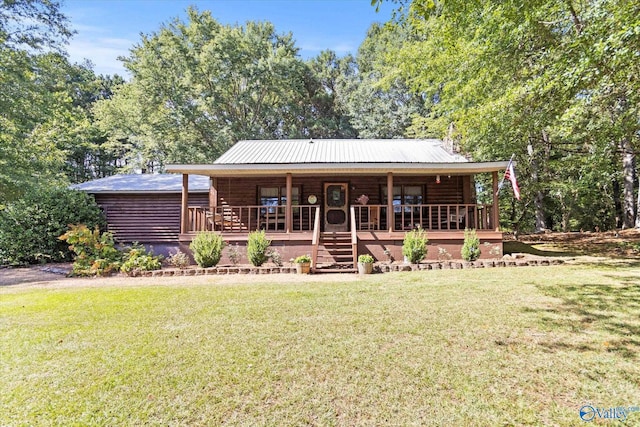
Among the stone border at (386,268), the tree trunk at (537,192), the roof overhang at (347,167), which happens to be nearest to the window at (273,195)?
the roof overhang at (347,167)

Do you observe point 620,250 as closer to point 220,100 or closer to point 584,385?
point 584,385

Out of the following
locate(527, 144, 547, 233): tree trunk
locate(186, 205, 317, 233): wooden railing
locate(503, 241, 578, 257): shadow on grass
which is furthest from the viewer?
locate(527, 144, 547, 233): tree trunk

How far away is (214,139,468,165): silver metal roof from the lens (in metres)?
11.8

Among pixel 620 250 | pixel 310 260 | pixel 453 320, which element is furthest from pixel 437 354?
pixel 620 250

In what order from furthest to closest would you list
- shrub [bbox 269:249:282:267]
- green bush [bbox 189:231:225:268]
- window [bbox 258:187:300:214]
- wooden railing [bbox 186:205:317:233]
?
window [bbox 258:187:300:214] < wooden railing [bbox 186:205:317:233] < shrub [bbox 269:249:282:267] < green bush [bbox 189:231:225:268]

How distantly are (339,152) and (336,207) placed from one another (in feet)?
7.17

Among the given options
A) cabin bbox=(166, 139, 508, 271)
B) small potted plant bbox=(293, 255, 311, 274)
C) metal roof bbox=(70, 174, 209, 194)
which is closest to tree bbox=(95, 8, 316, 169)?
metal roof bbox=(70, 174, 209, 194)

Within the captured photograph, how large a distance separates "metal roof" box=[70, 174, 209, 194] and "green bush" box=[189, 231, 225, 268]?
5047 millimetres

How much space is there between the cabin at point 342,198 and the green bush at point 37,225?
4.07 m

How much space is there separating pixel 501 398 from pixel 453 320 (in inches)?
70.4

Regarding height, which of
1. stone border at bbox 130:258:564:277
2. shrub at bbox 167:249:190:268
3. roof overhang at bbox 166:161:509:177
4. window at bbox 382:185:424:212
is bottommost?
stone border at bbox 130:258:564:277

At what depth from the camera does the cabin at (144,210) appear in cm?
1323

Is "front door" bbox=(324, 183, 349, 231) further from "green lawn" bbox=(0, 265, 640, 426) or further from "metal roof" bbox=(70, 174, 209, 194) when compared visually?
"green lawn" bbox=(0, 265, 640, 426)

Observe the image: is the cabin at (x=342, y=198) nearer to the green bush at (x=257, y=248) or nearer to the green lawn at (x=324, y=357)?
the green bush at (x=257, y=248)
